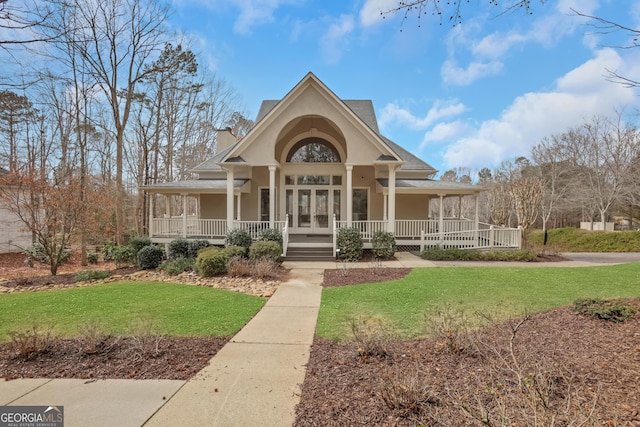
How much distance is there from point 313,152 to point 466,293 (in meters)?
11.4

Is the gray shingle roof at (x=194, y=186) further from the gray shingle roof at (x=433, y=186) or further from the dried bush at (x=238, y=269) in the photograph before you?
the gray shingle roof at (x=433, y=186)

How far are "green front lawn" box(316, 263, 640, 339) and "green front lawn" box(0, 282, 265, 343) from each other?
1.94 meters

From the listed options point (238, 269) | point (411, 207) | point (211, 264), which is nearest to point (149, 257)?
point (211, 264)

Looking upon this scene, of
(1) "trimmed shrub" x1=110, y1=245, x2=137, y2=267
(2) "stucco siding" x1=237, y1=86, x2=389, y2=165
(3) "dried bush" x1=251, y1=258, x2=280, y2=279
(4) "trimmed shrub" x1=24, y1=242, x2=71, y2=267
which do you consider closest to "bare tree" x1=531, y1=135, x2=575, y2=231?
(2) "stucco siding" x1=237, y1=86, x2=389, y2=165

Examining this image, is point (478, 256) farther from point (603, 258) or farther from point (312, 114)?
point (312, 114)

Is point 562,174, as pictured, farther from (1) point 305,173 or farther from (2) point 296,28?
(2) point 296,28

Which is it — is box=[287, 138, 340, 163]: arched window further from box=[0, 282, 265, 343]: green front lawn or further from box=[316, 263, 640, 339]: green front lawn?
box=[0, 282, 265, 343]: green front lawn

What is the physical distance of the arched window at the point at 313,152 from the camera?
53.8ft

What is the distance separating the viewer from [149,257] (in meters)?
12.0

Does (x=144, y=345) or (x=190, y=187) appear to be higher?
(x=190, y=187)

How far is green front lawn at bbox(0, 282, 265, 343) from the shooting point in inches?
207

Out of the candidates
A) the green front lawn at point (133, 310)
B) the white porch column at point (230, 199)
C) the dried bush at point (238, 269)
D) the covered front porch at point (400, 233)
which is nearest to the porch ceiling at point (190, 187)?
the white porch column at point (230, 199)

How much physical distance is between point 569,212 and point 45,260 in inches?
1820

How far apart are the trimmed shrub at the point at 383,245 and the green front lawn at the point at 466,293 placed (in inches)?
110
